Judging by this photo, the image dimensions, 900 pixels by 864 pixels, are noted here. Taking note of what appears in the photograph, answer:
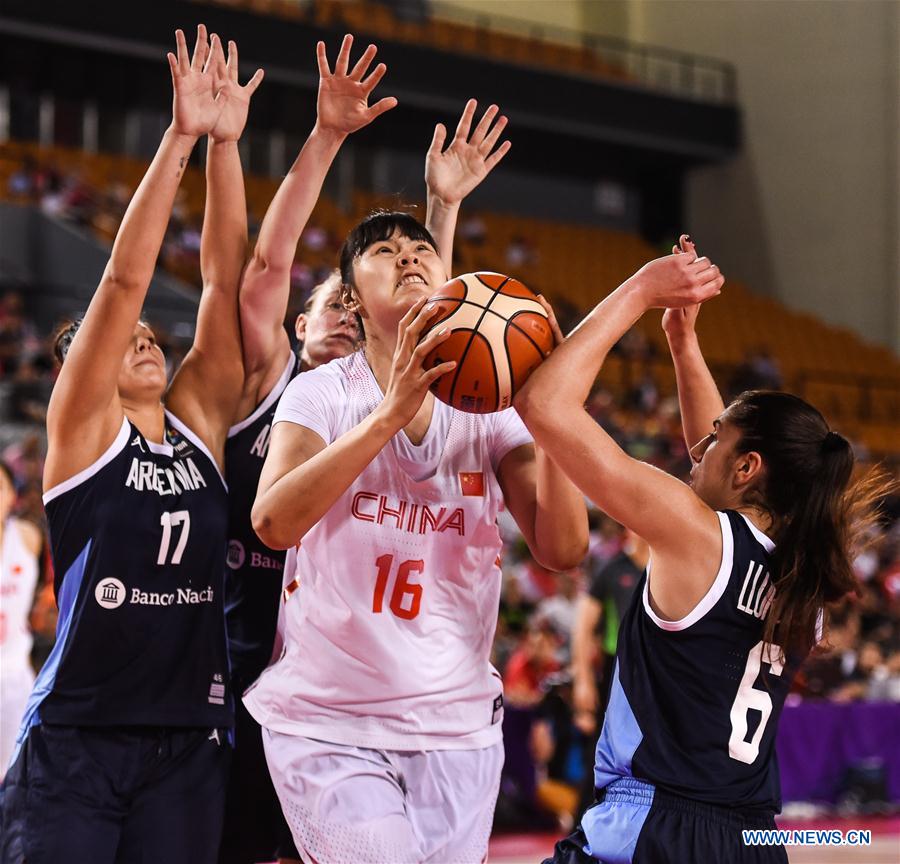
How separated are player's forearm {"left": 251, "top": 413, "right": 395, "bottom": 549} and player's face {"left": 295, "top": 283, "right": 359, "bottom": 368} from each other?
3.21ft

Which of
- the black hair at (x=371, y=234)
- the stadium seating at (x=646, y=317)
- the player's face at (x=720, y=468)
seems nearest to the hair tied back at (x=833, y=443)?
the player's face at (x=720, y=468)

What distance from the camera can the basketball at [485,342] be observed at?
257 cm

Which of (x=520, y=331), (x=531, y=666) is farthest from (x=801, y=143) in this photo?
(x=520, y=331)

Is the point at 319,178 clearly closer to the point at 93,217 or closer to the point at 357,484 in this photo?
the point at 357,484

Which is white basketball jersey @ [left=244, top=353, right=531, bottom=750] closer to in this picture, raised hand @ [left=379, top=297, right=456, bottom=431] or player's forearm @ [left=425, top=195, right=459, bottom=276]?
raised hand @ [left=379, top=297, right=456, bottom=431]

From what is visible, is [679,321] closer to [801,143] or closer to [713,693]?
[713,693]

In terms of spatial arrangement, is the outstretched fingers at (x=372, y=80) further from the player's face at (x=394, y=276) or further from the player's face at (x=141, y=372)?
the player's face at (x=141, y=372)

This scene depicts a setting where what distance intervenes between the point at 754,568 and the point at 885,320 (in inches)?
695

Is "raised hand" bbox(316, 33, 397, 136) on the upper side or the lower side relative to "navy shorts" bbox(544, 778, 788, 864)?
upper

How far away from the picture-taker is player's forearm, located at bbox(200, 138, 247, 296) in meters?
3.31

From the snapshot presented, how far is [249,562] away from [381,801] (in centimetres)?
91

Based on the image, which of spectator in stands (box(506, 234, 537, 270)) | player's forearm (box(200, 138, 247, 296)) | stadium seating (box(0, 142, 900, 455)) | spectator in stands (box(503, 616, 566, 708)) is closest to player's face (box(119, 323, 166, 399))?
player's forearm (box(200, 138, 247, 296))

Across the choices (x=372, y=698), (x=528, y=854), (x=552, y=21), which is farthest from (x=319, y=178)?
(x=552, y=21)

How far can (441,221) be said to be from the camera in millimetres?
3541
